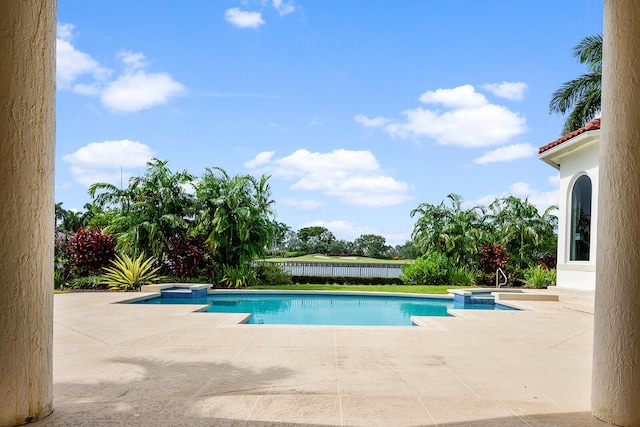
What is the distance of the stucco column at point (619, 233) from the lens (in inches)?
139

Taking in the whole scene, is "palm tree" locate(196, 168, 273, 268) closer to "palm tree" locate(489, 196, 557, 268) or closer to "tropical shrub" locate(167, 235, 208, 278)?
"tropical shrub" locate(167, 235, 208, 278)

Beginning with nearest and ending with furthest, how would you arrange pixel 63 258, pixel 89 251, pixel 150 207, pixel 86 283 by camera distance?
pixel 86 283 → pixel 89 251 → pixel 63 258 → pixel 150 207

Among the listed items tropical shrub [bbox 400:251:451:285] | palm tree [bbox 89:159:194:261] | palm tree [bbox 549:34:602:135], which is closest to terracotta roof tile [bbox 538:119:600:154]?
A: tropical shrub [bbox 400:251:451:285]

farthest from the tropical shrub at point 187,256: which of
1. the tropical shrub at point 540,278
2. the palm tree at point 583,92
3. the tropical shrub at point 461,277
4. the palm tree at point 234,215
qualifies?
the palm tree at point 583,92

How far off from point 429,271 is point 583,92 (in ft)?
38.8

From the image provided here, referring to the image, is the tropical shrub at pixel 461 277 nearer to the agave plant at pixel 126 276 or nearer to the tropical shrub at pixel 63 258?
the agave plant at pixel 126 276

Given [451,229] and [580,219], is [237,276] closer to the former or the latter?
[451,229]

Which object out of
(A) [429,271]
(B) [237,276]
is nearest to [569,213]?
(A) [429,271]

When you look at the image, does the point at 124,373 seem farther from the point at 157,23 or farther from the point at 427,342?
the point at 157,23

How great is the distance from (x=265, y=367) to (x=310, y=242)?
129ft

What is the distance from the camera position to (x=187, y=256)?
57.0ft

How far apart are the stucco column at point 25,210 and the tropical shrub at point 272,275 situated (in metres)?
14.8

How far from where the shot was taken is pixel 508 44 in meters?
17.1

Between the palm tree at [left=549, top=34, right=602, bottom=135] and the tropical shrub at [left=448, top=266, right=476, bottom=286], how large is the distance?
957cm
